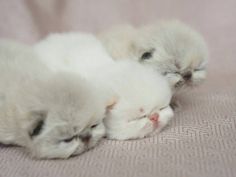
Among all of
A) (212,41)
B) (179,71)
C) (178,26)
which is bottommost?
(212,41)

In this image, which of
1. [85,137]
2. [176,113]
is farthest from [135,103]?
[176,113]

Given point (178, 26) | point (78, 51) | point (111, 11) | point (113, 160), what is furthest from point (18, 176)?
point (111, 11)

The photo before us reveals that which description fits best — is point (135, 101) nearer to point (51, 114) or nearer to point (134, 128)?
point (134, 128)

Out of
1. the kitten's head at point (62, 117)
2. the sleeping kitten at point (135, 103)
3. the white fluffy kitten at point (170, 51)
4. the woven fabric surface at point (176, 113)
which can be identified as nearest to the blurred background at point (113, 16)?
the woven fabric surface at point (176, 113)

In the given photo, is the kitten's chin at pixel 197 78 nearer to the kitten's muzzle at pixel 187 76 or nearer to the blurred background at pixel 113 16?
the kitten's muzzle at pixel 187 76

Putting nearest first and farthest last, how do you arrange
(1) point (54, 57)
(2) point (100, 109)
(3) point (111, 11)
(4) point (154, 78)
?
(2) point (100, 109)
(4) point (154, 78)
(1) point (54, 57)
(3) point (111, 11)

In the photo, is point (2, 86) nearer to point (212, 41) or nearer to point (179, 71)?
point (179, 71)

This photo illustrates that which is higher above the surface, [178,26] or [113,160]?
[178,26]
